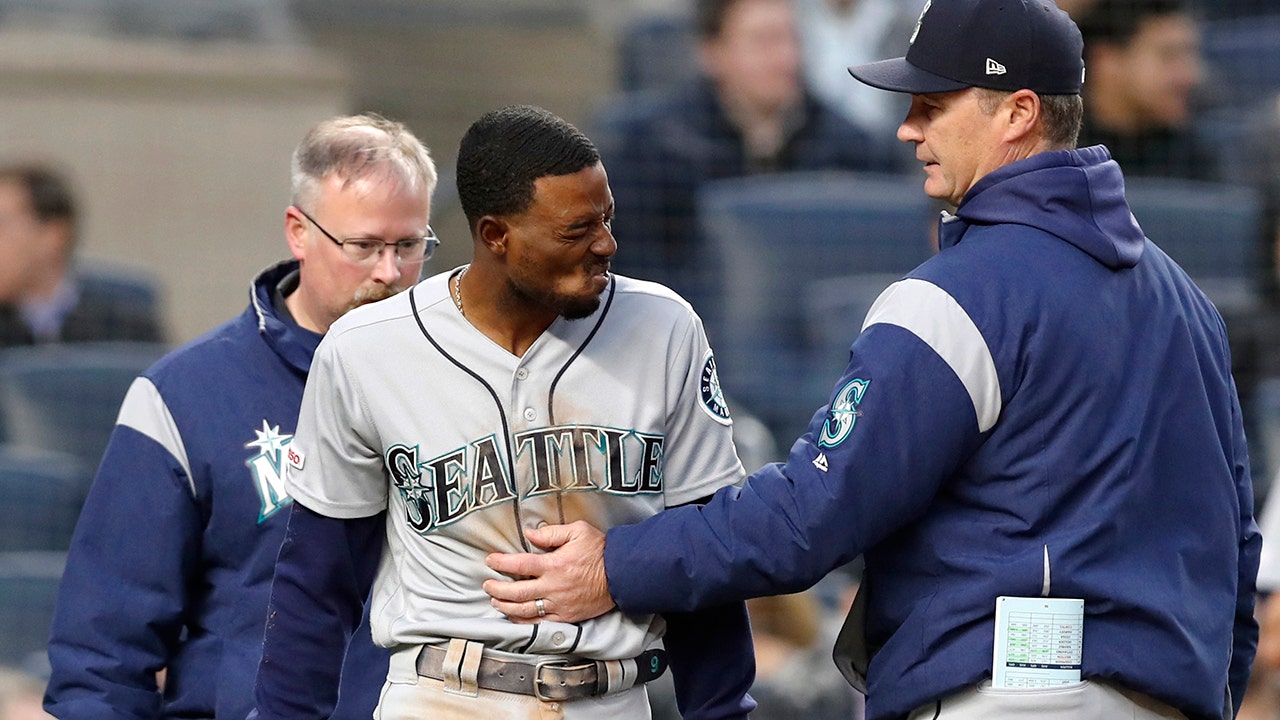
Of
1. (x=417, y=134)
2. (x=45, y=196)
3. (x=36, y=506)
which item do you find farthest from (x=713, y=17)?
(x=36, y=506)

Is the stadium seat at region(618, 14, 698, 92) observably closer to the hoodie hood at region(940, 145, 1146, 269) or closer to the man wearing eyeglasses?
the man wearing eyeglasses

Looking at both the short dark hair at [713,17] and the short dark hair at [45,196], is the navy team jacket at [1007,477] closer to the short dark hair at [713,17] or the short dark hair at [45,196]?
the short dark hair at [713,17]

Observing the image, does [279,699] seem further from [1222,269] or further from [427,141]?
[427,141]

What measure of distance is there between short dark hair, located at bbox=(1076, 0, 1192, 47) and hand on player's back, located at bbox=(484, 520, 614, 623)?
13.7ft

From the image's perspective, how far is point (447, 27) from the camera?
8.41m

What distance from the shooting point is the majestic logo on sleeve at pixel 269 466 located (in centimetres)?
240

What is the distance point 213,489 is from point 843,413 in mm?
964

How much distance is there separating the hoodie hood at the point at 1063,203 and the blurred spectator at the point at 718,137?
3888 millimetres

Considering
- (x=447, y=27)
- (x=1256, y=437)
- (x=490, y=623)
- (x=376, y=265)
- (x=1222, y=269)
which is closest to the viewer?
(x=490, y=623)

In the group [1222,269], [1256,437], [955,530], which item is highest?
[955,530]

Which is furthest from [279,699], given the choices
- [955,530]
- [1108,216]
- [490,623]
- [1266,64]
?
[1266,64]

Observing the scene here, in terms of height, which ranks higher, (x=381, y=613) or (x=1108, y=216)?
(x=1108, y=216)

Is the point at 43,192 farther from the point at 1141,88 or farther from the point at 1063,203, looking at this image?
the point at 1063,203

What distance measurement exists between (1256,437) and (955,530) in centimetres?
356
